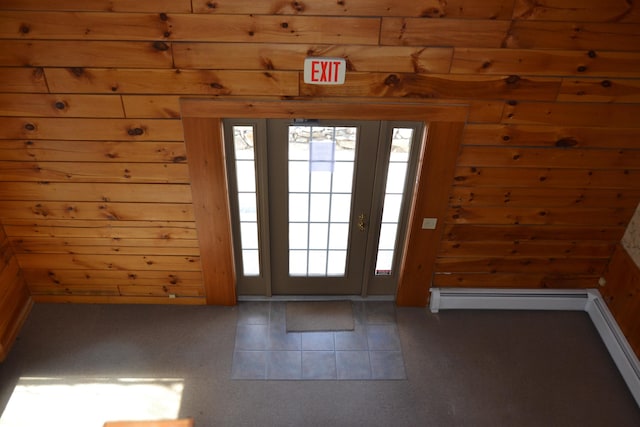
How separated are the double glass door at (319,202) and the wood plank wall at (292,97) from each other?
38 cm

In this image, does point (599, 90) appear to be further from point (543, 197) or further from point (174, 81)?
point (174, 81)

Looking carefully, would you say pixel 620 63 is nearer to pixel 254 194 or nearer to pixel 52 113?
pixel 254 194

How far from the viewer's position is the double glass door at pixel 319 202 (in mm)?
3721

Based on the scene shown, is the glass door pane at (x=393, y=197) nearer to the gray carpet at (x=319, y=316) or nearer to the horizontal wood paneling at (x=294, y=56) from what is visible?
the gray carpet at (x=319, y=316)

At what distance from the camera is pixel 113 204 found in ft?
12.5

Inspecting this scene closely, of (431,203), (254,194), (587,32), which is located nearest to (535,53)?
(587,32)

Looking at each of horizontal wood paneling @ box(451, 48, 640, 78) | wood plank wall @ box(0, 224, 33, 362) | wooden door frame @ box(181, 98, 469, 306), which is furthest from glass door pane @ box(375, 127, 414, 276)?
wood plank wall @ box(0, 224, 33, 362)

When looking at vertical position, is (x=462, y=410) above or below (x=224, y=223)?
below

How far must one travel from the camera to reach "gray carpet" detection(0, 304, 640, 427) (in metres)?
3.61

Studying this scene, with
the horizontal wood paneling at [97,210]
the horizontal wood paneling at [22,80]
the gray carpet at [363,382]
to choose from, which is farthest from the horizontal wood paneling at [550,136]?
the horizontal wood paneling at [22,80]

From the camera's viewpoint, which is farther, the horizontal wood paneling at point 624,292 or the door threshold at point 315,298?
the door threshold at point 315,298

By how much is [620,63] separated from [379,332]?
8.75 ft

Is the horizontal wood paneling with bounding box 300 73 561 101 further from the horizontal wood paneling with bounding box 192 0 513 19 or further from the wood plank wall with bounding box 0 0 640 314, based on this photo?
the horizontal wood paneling with bounding box 192 0 513 19

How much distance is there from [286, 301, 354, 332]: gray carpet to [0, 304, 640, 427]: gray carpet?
47cm
